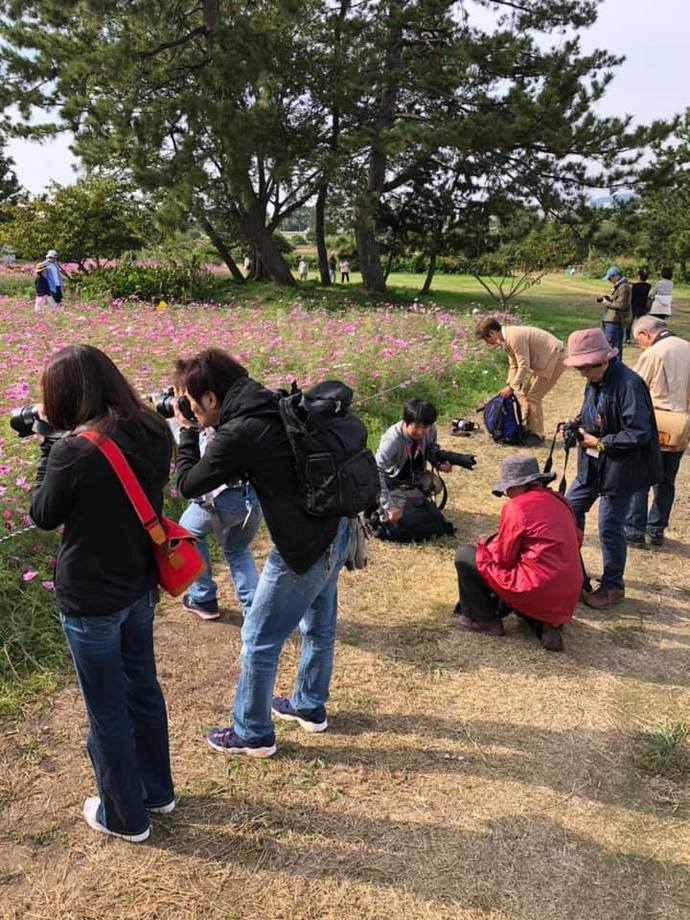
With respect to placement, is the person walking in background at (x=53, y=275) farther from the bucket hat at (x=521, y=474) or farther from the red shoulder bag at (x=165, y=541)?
the red shoulder bag at (x=165, y=541)

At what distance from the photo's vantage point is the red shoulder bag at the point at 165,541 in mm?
1842

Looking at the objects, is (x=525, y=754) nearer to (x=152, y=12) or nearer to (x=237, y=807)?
(x=237, y=807)

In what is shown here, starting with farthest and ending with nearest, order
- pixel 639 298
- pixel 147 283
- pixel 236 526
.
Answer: pixel 147 283 < pixel 639 298 < pixel 236 526

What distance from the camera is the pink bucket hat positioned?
3.60 m

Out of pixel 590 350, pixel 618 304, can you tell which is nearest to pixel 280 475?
pixel 590 350

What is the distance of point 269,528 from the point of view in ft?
7.24

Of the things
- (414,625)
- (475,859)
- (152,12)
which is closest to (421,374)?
(414,625)

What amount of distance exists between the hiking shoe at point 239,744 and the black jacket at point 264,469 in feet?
2.97

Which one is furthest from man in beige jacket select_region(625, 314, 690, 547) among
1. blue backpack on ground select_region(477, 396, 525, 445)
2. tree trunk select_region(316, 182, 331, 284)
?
tree trunk select_region(316, 182, 331, 284)

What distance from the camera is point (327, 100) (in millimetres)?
17953

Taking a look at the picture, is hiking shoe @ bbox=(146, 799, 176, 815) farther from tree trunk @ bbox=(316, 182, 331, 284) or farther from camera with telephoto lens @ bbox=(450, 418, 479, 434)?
tree trunk @ bbox=(316, 182, 331, 284)

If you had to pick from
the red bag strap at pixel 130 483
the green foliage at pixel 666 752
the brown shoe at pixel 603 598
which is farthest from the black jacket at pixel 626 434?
the red bag strap at pixel 130 483

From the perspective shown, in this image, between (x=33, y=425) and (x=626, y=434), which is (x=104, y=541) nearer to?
(x=33, y=425)

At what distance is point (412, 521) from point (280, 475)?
2733 mm
